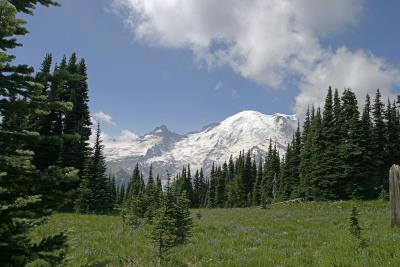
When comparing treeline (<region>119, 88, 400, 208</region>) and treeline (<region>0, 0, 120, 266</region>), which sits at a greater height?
treeline (<region>119, 88, 400, 208</region>)

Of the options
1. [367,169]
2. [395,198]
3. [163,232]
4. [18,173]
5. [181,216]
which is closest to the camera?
[18,173]

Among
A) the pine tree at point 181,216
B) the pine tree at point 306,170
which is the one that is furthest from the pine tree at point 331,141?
the pine tree at point 181,216

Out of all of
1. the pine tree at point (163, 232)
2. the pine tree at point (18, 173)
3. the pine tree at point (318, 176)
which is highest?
the pine tree at point (318, 176)

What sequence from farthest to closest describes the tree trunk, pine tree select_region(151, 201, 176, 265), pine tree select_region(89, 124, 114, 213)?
1. pine tree select_region(89, 124, 114, 213)
2. the tree trunk
3. pine tree select_region(151, 201, 176, 265)

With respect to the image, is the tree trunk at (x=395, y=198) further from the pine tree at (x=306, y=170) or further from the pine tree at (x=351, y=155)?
the pine tree at (x=306, y=170)

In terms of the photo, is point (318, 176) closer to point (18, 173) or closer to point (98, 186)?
point (98, 186)

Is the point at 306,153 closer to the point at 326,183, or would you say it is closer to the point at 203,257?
the point at 326,183

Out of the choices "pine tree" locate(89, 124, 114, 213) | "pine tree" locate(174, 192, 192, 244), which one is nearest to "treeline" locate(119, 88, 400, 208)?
"pine tree" locate(89, 124, 114, 213)

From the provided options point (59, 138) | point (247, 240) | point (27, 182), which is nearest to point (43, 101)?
point (59, 138)

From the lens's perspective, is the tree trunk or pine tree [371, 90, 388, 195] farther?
pine tree [371, 90, 388, 195]

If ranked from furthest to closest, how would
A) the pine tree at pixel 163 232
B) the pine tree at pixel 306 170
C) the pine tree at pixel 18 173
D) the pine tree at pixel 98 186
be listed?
the pine tree at pixel 306 170 < the pine tree at pixel 98 186 < the pine tree at pixel 163 232 < the pine tree at pixel 18 173

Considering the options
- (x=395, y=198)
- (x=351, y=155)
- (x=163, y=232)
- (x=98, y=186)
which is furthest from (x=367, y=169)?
(x=163, y=232)

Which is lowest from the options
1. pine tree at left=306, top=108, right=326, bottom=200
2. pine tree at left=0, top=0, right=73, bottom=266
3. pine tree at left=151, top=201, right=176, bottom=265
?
pine tree at left=151, top=201, right=176, bottom=265

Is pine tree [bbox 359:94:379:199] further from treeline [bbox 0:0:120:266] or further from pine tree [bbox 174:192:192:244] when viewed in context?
treeline [bbox 0:0:120:266]
